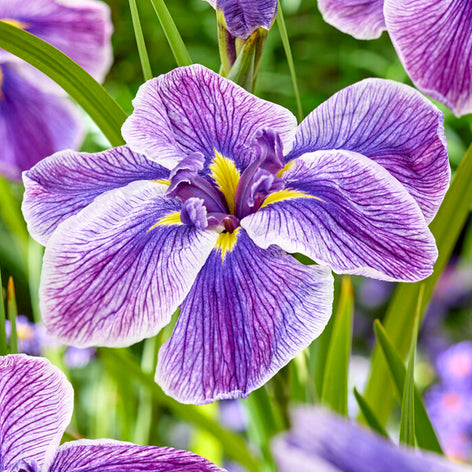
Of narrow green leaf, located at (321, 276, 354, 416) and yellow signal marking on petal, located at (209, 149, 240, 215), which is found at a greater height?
yellow signal marking on petal, located at (209, 149, 240, 215)

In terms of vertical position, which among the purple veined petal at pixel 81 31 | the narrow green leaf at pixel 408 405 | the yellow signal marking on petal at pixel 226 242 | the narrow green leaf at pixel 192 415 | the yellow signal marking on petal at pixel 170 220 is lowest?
the narrow green leaf at pixel 192 415

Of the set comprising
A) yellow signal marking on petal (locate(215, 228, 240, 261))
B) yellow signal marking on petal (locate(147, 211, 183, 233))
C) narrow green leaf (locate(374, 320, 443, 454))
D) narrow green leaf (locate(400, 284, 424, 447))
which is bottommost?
narrow green leaf (locate(374, 320, 443, 454))

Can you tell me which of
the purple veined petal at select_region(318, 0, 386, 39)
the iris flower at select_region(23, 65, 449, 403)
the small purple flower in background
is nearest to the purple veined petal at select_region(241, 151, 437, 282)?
the iris flower at select_region(23, 65, 449, 403)

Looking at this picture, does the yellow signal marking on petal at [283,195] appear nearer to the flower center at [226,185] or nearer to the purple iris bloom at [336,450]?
the flower center at [226,185]

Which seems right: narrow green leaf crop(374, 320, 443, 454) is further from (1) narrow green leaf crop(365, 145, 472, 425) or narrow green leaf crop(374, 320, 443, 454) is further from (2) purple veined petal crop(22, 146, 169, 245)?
(2) purple veined petal crop(22, 146, 169, 245)

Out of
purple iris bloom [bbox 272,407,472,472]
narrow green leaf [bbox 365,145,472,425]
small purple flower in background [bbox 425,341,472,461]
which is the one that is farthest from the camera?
small purple flower in background [bbox 425,341,472,461]

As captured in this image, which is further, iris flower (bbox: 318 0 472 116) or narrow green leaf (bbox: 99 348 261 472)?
A: narrow green leaf (bbox: 99 348 261 472)

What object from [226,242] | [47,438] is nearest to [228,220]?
[226,242]

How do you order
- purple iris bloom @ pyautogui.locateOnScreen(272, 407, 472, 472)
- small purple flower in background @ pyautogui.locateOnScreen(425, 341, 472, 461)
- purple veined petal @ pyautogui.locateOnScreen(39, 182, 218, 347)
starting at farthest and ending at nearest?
1. small purple flower in background @ pyautogui.locateOnScreen(425, 341, 472, 461)
2. purple veined petal @ pyautogui.locateOnScreen(39, 182, 218, 347)
3. purple iris bloom @ pyautogui.locateOnScreen(272, 407, 472, 472)

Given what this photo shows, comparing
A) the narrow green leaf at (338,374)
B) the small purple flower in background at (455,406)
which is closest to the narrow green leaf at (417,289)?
the narrow green leaf at (338,374)
